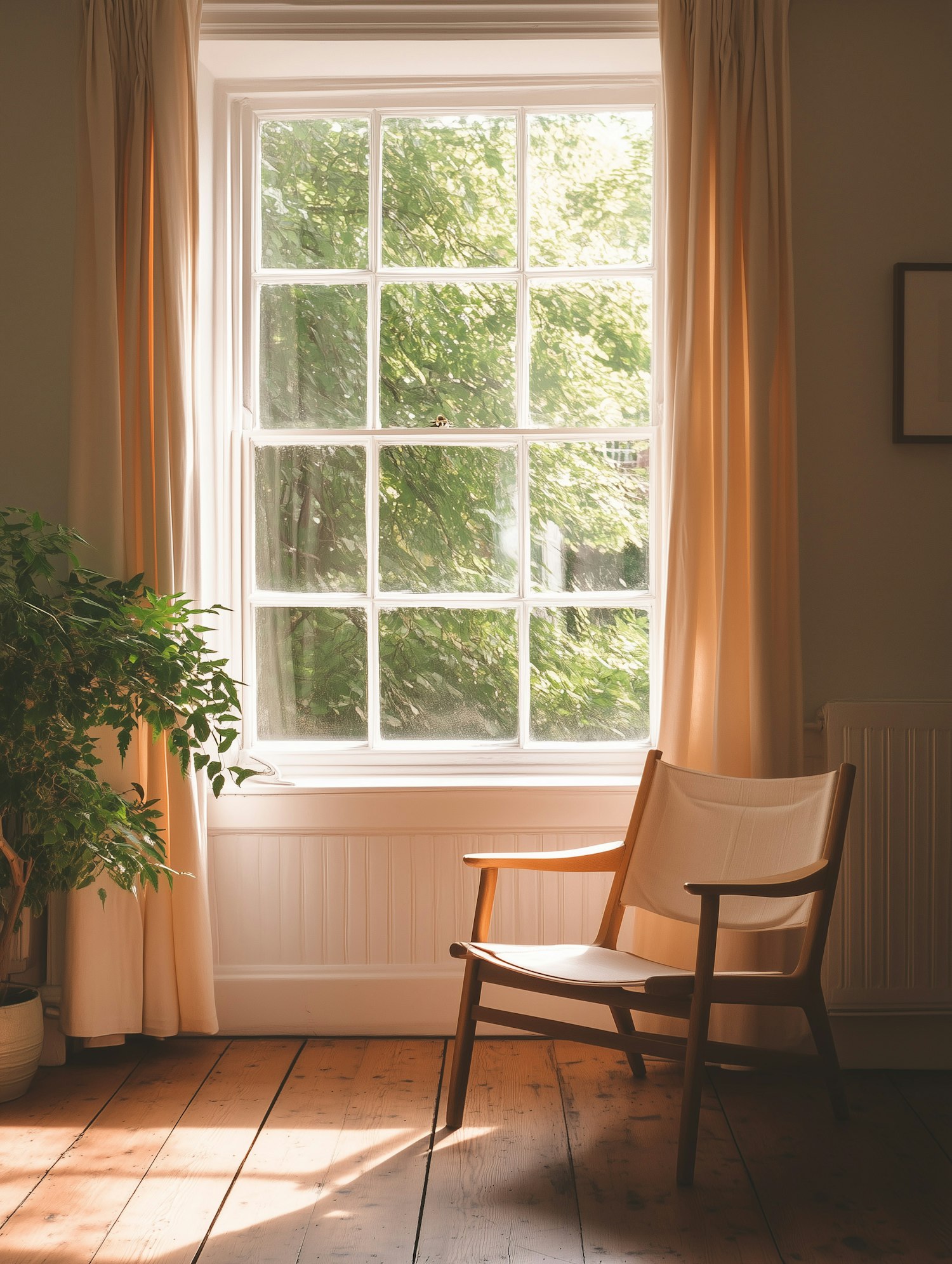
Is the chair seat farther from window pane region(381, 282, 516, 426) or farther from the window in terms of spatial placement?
window pane region(381, 282, 516, 426)

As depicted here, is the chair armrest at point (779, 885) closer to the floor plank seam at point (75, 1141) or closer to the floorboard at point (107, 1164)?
the floorboard at point (107, 1164)

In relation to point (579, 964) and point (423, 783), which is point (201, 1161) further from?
point (423, 783)

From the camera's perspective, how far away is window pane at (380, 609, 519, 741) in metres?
3.03

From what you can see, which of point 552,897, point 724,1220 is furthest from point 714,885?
point 552,897

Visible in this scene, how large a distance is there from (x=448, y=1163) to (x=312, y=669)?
140cm

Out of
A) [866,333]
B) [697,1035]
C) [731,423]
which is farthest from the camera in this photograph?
[866,333]

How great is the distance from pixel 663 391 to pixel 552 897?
148 centimetres

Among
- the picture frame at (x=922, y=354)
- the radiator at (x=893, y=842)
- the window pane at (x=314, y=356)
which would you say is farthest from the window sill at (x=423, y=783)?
the picture frame at (x=922, y=354)

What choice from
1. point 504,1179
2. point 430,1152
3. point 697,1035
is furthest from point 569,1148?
point 697,1035

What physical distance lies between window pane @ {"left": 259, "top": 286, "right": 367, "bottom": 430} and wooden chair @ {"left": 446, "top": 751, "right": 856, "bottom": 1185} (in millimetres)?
1387

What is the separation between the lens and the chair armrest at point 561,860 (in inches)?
94.7

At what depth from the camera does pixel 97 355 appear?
8.79 feet

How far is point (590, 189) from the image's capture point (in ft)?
9.93

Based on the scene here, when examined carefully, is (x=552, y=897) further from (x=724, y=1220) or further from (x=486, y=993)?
(x=724, y=1220)
